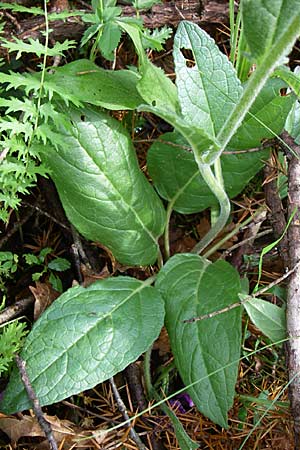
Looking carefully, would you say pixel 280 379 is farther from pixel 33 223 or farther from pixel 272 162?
pixel 33 223

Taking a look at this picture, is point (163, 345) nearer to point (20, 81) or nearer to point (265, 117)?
point (265, 117)

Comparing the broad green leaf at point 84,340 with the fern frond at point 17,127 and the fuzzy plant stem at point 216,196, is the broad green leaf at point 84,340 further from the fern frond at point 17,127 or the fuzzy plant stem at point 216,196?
the fern frond at point 17,127

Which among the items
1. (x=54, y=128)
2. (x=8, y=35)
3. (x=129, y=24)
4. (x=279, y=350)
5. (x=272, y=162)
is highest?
(x=129, y=24)

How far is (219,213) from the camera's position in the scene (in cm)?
205

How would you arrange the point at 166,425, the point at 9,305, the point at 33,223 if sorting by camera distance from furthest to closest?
the point at 33,223 → the point at 9,305 → the point at 166,425

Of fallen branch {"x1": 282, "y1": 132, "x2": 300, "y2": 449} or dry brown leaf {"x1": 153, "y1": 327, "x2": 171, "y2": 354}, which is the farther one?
Answer: dry brown leaf {"x1": 153, "y1": 327, "x2": 171, "y2": 354}

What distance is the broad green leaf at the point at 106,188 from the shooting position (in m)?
1.74

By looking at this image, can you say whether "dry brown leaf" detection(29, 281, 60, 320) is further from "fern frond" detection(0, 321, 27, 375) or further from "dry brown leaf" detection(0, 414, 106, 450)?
"dry brown leaf" detection(0, 414, 106, 450)

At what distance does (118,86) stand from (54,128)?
0.77 feet

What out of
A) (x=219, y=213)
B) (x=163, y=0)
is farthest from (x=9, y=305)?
(x=163, y=0)

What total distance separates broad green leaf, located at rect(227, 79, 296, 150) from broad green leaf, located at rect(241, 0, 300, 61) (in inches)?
23.6

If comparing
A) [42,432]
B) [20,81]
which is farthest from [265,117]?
[42,432]

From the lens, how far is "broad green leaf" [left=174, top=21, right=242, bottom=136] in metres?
1.73

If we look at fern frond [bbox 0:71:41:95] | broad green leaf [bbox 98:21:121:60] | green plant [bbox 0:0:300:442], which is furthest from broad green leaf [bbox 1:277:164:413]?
broad green leaf [bbox 98:21:121:60]
